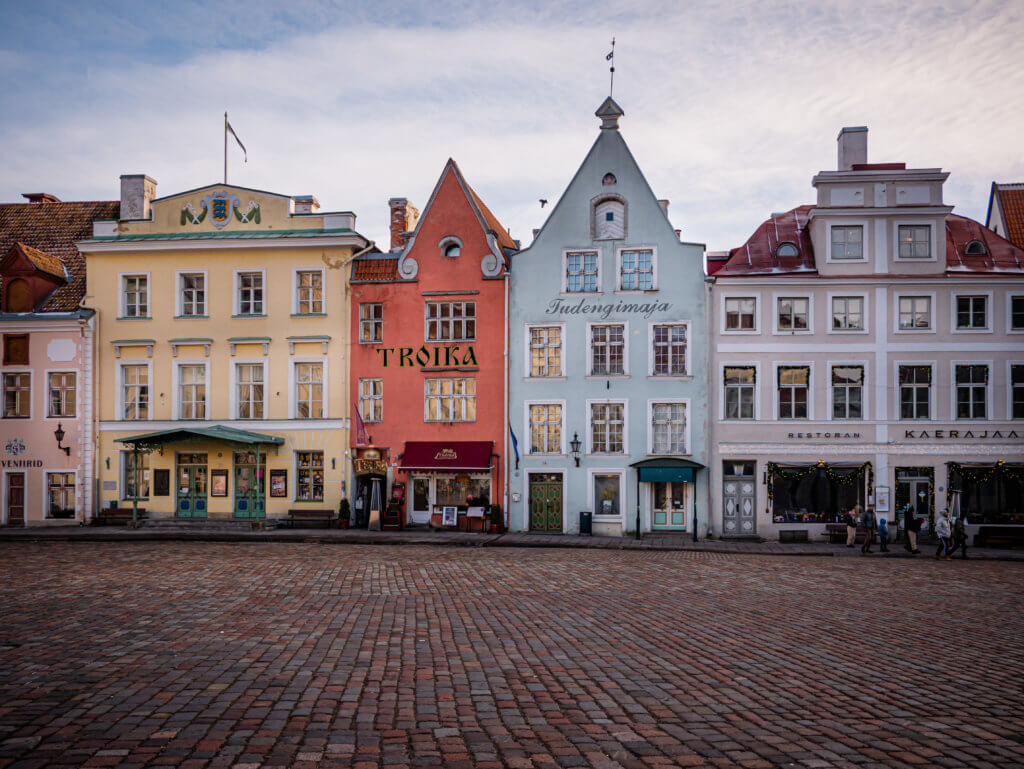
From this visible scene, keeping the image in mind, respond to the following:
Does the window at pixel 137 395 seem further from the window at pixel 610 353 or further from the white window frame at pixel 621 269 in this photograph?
the white window frame at pixel 621 269

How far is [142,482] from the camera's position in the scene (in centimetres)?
3381

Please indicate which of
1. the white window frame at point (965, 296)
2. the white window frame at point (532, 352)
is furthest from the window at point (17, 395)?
the white window frame at point (965, 296)

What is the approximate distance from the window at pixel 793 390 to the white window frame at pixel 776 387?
0.07m

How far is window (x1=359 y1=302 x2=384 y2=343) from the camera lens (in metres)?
33.4

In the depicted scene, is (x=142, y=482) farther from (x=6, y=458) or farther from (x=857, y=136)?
(x=857, y=136)

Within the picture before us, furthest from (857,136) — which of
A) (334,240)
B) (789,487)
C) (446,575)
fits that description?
(446,575)

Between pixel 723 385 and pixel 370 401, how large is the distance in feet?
44.6

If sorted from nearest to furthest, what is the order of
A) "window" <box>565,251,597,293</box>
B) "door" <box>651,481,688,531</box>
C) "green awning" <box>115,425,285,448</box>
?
"door" <box>651,481,688,531</box>, "green awning" <box>115,425,285,448</box>, "window" <box>565,251,597,293</box>

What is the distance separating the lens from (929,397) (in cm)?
3061

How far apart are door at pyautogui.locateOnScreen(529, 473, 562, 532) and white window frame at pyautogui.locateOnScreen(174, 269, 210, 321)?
14837 mm

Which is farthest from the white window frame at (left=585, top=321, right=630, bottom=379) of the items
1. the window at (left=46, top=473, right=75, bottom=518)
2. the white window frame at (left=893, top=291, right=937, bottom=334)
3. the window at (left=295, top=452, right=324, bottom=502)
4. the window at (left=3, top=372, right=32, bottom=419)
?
the window at (left=3, top=372, right=32, bottom=419)

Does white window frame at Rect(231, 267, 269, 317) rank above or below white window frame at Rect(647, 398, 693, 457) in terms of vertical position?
above

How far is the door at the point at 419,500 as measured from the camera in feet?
108

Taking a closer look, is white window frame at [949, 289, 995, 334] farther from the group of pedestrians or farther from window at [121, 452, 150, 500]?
window at [121, 452, 150, 500]
